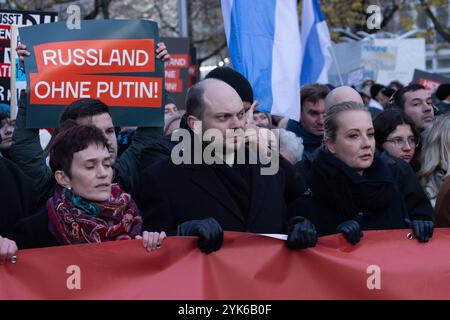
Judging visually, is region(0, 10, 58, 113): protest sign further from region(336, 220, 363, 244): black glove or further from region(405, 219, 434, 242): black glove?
region(405, 219, 434, 242): black glove

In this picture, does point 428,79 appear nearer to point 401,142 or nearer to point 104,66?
point 401,142

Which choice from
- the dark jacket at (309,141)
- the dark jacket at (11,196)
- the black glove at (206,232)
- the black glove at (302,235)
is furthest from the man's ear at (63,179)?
the dark jacket at (309,141)

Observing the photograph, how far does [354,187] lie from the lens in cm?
472

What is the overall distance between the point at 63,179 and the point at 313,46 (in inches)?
187

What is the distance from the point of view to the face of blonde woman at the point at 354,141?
4902 millimetres

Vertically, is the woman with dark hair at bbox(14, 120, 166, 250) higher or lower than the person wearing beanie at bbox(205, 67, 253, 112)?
lower

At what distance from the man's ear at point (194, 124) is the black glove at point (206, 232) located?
0.60 m

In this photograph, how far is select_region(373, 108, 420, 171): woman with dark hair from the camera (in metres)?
6.23

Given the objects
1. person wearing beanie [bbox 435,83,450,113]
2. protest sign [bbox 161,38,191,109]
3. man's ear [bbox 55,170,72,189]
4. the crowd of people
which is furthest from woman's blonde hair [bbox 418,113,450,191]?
protest sign [bbox 161,38,191,109]

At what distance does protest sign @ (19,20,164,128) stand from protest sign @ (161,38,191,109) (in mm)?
5286

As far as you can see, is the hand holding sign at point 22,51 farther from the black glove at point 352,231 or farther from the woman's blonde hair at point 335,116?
the black glove at point 352,231

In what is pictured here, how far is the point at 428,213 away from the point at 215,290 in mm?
1329

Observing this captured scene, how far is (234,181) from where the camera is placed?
177 inches

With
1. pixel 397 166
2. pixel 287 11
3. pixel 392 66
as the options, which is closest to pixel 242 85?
pixel 397 166
